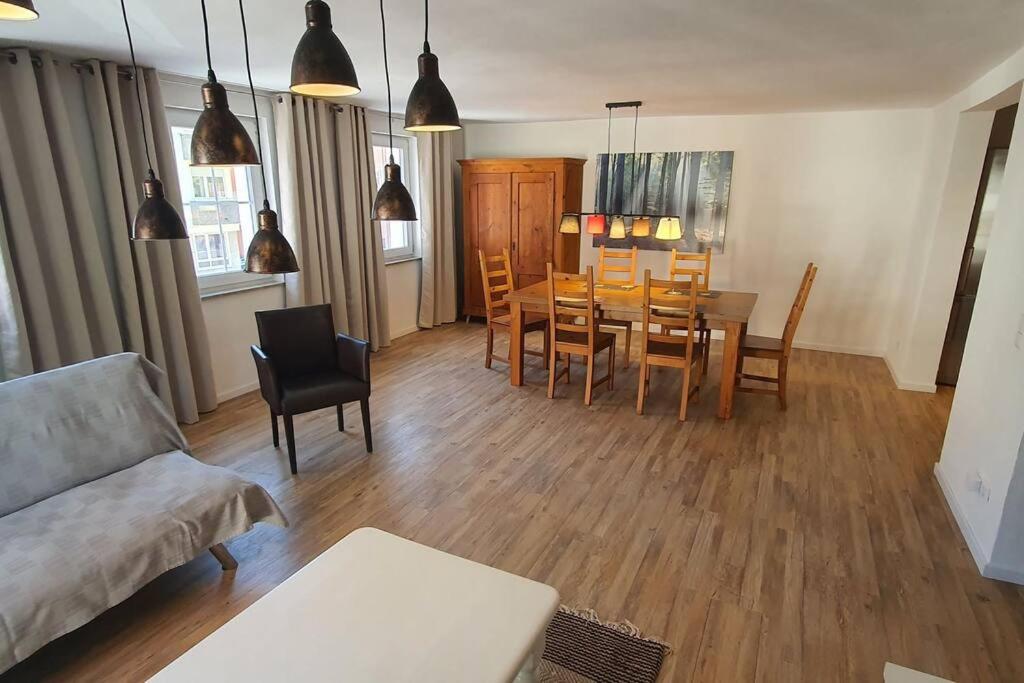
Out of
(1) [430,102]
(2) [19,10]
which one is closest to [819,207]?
(1) [430,102]

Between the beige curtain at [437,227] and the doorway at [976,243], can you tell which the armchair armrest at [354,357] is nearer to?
the beige curtain at [437,227]

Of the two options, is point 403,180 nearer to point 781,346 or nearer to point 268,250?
point 781,346

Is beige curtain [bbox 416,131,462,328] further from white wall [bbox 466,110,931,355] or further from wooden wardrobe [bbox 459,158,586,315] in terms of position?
white wall [bbox 466,110,931,355]

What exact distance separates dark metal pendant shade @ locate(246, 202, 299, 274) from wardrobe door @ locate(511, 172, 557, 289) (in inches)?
160

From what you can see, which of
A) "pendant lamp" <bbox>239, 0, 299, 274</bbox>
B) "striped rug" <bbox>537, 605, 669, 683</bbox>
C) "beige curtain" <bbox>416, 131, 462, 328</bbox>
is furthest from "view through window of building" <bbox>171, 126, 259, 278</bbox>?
"striped rug" <bbox>537, 605, 669, 683</bbox>

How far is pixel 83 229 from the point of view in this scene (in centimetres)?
314

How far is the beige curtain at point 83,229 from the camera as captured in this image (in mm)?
2865

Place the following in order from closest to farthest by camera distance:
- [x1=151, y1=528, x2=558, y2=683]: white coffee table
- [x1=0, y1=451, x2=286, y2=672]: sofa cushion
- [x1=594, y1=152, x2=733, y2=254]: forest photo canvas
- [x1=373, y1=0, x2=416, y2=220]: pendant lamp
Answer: [x1=151, y1=528, x2=558, y2=683]: white coffee table
[x1=0, y1=451, x2=286, y2=672]: sofa cushion
[x1=373, y1=0, x2=416, y2=220]: pendant lamp
[x1=594, y1=152, x2=733, y2=254]: forest photo canvas

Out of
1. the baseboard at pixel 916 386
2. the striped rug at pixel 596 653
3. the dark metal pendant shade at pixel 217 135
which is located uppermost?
the dark metal pendant shade at pixel 217 135

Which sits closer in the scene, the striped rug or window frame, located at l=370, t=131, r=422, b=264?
the striped rug

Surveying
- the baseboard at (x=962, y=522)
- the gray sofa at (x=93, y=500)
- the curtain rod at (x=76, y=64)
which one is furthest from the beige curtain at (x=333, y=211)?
the baseboard at (x=962, y=522)

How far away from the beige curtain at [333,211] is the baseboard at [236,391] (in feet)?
2.45

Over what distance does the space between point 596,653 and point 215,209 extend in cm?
395

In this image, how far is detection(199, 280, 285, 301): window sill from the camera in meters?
4.05
